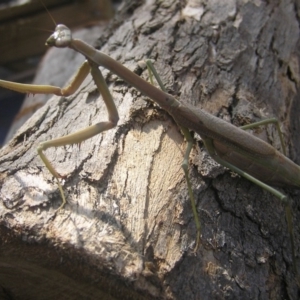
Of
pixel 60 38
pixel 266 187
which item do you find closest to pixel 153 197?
pixel 266 187

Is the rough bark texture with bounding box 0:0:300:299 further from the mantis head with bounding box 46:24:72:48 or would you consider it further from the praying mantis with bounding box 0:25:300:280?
the mantis head with bounding box 46:24:72:48

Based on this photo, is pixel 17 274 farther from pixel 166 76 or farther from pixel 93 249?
pixel 166 76

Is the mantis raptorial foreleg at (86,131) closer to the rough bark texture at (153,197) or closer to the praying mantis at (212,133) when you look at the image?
the praying mantis at (212,133)

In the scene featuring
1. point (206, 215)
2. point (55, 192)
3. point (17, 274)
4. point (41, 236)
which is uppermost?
point (206, 215)

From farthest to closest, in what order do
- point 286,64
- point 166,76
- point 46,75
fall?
1. point 46,75
2. point 286,64
3. point 166,76

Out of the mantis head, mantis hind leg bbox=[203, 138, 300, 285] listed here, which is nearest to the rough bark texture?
mantis hind leg bbox=[203, 138, 300, 285]

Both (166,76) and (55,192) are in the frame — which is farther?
(166,76)

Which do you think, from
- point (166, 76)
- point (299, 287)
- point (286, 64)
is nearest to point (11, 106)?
point (166, 76)

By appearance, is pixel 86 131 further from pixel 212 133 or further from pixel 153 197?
pixel 212 133
